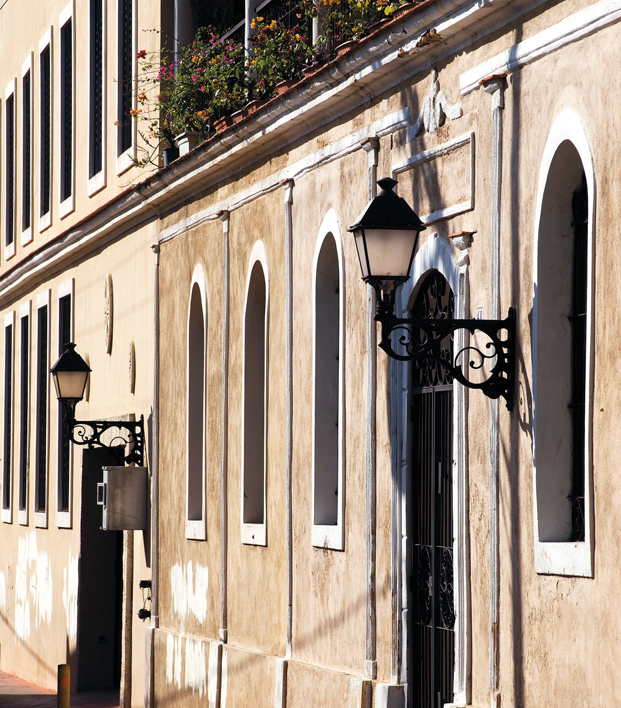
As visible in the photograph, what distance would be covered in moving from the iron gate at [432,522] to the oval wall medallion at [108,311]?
7564 millimetres

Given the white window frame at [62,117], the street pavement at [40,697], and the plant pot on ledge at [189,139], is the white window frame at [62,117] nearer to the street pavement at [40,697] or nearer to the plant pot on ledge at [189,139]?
the plant pot on ledge at [189,139]

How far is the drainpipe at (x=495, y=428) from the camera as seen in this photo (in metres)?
7.04

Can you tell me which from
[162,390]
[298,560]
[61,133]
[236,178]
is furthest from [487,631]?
[61,133]

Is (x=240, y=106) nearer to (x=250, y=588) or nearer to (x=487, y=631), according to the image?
(x=250, y=588)

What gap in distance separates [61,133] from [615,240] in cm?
1354

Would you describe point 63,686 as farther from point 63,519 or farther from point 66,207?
point 66,207

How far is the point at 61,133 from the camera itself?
1847cm

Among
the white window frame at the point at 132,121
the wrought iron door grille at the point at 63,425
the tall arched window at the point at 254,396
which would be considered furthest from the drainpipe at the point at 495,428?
the wrought iron door grille at the point at 63,425

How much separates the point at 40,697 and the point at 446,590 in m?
9.95

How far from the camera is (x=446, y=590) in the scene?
7.93 metres

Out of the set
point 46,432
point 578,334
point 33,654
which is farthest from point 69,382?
point 578,334

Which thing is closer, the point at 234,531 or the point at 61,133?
the point at 234,531

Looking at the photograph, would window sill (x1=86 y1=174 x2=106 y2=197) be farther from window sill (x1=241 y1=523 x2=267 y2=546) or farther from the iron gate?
the iron gate

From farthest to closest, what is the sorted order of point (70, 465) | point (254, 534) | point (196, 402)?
point (70, 465) → point (196, 402) → point (254, 534)
